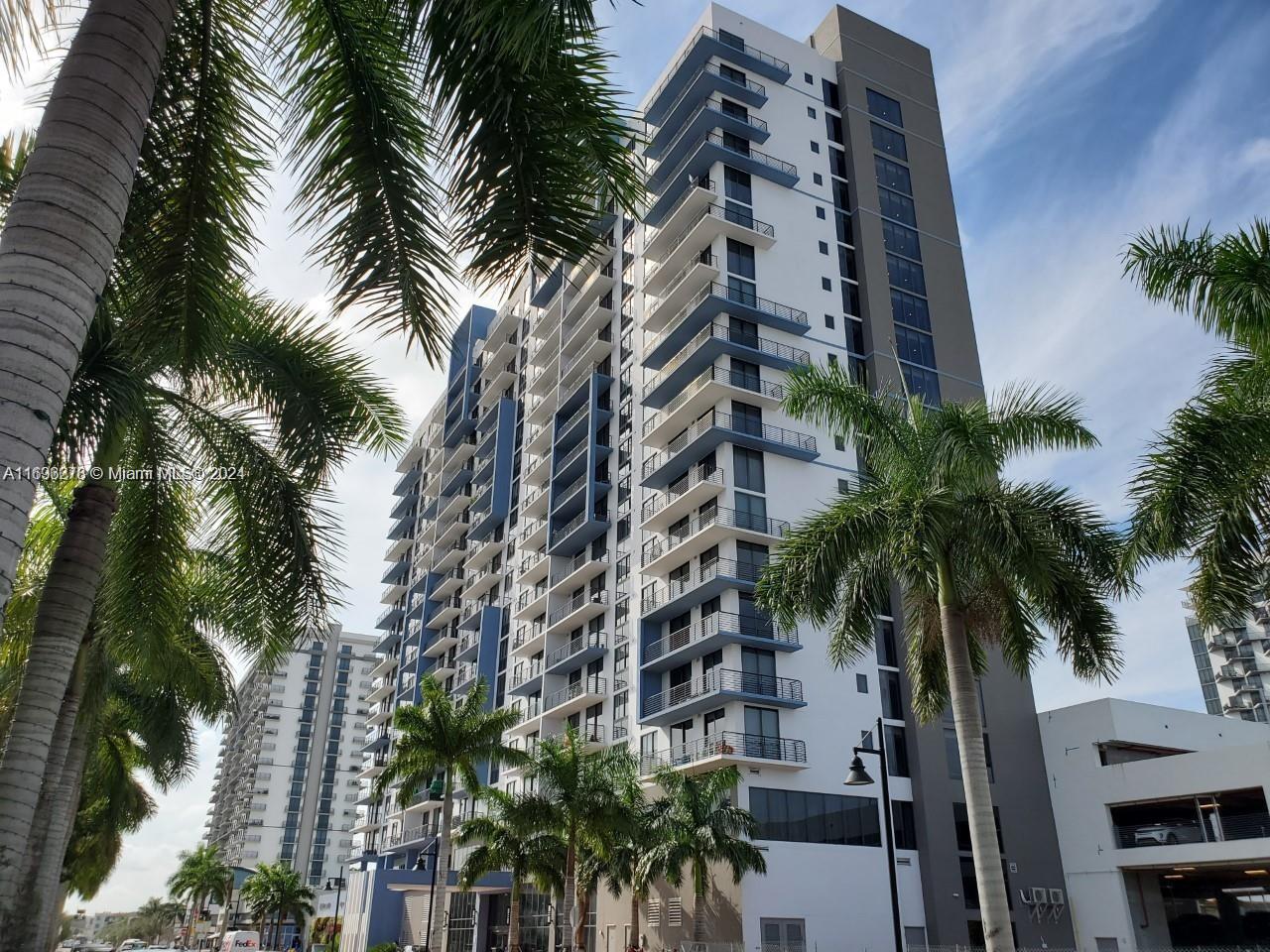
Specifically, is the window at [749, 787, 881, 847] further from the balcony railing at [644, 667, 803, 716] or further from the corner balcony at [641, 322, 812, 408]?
the corner balcony at [641, 322, 812, 408]

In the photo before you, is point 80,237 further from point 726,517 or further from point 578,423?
point 578,423

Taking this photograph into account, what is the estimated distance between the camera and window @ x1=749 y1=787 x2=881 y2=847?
43.4m

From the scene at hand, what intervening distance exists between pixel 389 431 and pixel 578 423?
4920 cm

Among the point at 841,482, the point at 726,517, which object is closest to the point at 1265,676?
the point at 841,482

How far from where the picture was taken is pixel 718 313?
170ft

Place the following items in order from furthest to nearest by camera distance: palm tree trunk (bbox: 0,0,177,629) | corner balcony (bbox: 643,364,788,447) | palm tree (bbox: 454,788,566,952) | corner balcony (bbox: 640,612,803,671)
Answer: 1. corner balcony (bbox: 643,364,788,447)
2. corner balcony (bbox: 640,612,803,671)
3. palm tree (bbox: 454,788,566,952)
4. palm tree trunk (bbox: 0,0,177,629)

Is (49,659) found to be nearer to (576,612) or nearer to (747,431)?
(747,431)

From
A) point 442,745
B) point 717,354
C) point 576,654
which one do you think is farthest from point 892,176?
point 442,745

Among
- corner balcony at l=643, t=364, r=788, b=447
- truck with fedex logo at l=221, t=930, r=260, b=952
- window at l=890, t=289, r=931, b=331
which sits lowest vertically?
truck with fedex logo at l=221, t=930, r=260, b=952

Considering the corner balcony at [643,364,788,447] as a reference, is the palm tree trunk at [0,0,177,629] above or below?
below

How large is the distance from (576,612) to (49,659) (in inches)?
1885

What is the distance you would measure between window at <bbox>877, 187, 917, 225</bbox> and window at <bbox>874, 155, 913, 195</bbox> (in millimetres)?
455

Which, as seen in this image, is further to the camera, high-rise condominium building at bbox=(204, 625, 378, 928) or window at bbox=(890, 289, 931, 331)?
high-rise condominium building at bbox=(204, 625, 378, 928)

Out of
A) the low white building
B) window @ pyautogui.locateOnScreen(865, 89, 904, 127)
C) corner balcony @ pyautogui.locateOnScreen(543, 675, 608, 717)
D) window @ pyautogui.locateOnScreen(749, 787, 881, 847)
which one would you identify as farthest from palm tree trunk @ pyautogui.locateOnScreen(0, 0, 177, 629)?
window @ pyautogui.locateOnScreen(865, 89, 904, 127)
